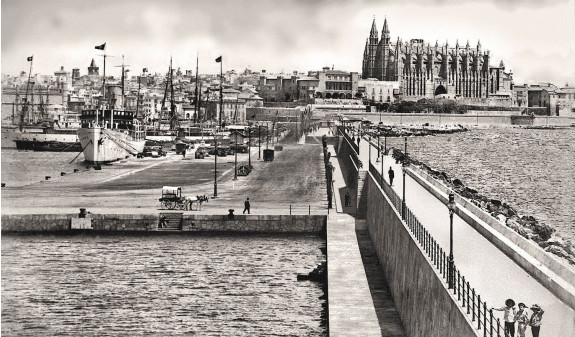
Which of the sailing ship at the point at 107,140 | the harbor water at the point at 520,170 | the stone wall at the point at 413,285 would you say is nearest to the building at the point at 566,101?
the harbor water at the point at 520,170

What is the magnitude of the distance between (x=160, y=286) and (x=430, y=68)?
345 ft

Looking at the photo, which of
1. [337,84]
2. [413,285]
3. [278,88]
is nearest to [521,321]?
[413,285]

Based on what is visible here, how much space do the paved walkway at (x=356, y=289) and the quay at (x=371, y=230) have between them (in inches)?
0.8

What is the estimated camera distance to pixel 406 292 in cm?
1113

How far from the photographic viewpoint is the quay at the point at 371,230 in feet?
25.3

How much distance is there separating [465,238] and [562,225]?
14451mm

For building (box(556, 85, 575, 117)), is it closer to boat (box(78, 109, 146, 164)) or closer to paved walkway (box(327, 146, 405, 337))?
boat (box(78, 109, 146, 164))

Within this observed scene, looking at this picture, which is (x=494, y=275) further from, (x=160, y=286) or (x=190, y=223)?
(x=190, y=223)

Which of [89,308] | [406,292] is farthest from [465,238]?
[89,308]

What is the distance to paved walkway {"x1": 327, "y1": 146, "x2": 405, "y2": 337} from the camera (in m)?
11.0

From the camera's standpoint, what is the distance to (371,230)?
752 inches

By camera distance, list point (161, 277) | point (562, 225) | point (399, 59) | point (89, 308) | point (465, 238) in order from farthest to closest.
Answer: point (399, 59)
point (562, 225)
point (161, 277)
point (89, 308)
point (465, 238)

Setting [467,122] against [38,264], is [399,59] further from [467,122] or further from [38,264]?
[38,264]

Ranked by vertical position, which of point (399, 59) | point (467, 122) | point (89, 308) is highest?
point (399, 59)
